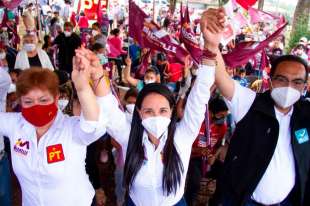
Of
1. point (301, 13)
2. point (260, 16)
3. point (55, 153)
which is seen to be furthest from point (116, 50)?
point (301, 13)

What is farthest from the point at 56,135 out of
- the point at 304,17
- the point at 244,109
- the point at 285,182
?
the point at 304,17

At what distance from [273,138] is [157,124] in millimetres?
721

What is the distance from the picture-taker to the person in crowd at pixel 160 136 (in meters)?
1.93

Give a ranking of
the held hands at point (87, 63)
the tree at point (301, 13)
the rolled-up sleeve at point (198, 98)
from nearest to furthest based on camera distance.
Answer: the held hands at point (87, 63), the rolled-up sleeve at point (198, 98), the tree at point (301, 13)

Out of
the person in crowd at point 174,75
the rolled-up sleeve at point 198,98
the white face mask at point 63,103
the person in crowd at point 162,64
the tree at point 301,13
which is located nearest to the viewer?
the rolled-up sleeve at point 198,98

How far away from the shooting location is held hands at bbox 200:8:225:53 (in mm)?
1907

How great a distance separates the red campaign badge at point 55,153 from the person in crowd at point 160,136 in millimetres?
300

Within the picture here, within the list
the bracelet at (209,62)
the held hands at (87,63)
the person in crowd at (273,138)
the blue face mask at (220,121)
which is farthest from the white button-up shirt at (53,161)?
the blue face mask at (220,121)

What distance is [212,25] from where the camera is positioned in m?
1.91

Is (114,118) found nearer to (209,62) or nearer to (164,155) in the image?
(164,155)

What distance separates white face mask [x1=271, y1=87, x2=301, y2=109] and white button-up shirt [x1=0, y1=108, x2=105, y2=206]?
3.69 ft

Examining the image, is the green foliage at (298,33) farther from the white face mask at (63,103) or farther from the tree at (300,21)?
the white face mask at (63,103)

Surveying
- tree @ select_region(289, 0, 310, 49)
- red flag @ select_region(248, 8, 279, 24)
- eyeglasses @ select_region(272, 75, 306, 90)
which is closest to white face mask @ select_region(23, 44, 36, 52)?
red flag @ select_region(248, 8, 279, 24)

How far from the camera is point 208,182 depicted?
3695 mm
